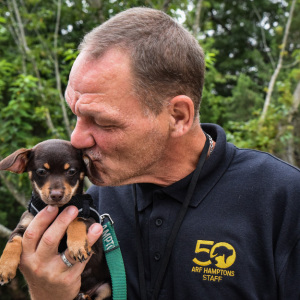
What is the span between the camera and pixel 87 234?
8.13 feet

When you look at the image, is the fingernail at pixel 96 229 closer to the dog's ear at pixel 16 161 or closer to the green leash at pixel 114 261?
the green leash at pixel 114 261

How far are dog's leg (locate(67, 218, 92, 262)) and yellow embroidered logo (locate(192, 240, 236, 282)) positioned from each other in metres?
0.66

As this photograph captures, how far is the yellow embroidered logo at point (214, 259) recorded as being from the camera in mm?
2193

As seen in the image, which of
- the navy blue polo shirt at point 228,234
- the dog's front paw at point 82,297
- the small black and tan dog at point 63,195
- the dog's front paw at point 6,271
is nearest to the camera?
the navy blue polo shirt at point 228,234

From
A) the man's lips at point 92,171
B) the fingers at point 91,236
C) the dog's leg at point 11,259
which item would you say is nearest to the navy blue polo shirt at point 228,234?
the fingers at point 91,236

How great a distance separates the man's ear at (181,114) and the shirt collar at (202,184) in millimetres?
248

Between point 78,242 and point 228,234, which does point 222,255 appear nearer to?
point 228,234

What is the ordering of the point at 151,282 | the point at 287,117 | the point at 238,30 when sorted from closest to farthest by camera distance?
1. the point at 151,282
2. the point at 287,117
3. the point at 238,30

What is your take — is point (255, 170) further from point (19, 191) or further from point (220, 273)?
point (19, 191)

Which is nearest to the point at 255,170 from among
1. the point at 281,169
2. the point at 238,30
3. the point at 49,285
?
the point at 281,169

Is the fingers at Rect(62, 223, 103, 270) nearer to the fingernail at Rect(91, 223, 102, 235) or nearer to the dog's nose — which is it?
the fingernail at Rect(91, 223, 102, 235)

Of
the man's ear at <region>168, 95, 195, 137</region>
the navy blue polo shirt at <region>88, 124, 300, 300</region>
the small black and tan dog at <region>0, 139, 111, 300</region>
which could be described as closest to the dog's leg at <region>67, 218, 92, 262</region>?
the small black and tan dog at <region>0, 139, 111, 300</region>

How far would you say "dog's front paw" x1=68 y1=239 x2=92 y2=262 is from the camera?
7.82 feet

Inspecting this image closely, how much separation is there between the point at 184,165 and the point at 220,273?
74 centimetres
